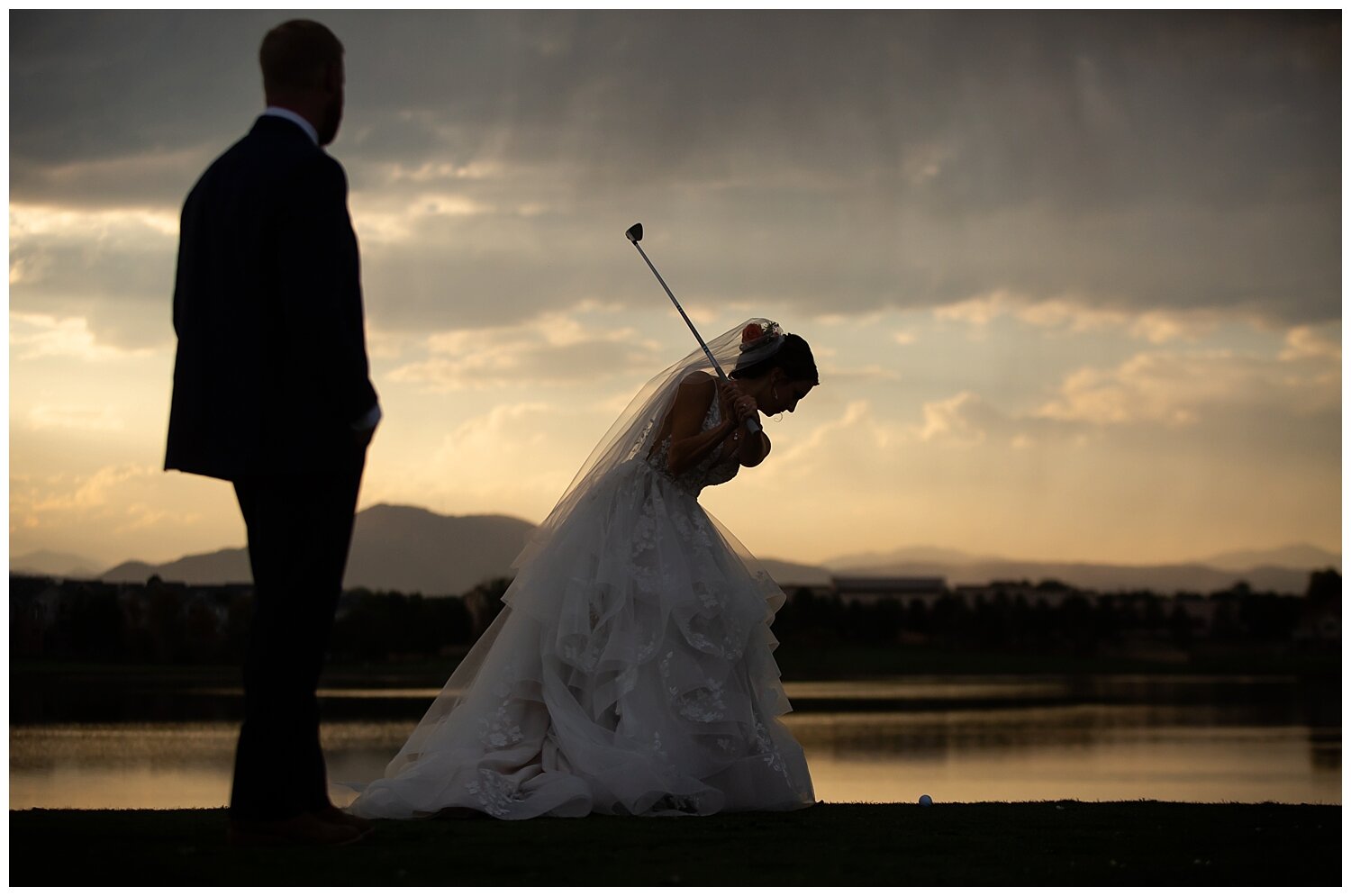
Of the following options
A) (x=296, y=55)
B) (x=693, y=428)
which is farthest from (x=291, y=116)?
(x=693, y=428)

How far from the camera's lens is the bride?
469 cm

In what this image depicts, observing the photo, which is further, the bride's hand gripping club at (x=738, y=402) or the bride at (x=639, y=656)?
the bride's hand gripping club at (x=738, y=402)

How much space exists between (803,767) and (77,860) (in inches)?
103

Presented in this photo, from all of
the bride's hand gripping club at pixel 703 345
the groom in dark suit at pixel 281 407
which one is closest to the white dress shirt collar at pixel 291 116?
the groom in dark suit at pixel 281 407

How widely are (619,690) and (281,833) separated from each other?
5.00 feet

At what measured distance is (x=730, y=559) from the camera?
5441mm

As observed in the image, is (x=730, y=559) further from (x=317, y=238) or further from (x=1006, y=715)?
(x=1006, y=715)

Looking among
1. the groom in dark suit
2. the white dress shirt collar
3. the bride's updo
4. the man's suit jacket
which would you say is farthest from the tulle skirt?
the white dress shirt collar

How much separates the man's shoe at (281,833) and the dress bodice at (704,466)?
7.00ft

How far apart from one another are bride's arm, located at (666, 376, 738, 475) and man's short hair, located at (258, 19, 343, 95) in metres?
2.00

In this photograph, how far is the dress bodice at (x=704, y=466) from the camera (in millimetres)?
5344

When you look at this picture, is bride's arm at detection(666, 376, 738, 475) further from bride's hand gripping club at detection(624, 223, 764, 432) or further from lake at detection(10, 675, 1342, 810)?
lake at detection(10, 675, 1342, 810)

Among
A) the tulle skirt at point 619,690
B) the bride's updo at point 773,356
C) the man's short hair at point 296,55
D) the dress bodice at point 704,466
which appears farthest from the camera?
the bride's updo at point 773,356

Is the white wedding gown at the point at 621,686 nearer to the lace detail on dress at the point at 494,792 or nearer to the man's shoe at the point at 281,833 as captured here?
the lace detail on dress at the point at 494,792
